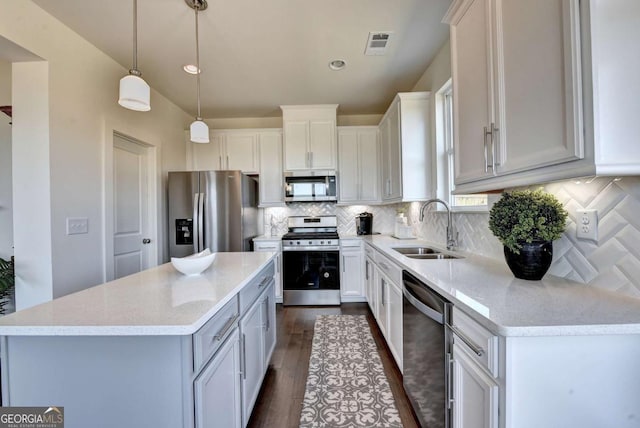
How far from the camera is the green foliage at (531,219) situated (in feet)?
3.86

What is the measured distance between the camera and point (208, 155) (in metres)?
3.99

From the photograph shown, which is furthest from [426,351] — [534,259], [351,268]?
[351,268]

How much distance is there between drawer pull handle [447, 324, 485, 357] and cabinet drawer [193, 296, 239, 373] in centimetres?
95

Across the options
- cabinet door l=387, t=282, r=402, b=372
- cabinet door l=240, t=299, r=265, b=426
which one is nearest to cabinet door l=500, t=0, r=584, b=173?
cabinet door l=387, t=282, r=402, b=372

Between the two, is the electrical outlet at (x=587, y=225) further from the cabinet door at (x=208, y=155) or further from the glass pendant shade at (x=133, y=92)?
the cabinet door at (x=208, y=155)

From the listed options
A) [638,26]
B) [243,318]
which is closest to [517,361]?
[638,26]

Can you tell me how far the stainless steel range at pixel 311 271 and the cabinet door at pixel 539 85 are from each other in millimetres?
2587

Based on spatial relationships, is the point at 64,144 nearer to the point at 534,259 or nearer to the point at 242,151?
the point at 242,151

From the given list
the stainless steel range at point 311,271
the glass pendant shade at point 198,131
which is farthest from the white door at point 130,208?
the stainless steel range at point 311,271

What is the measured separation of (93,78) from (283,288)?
287 cm

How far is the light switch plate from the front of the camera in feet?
7.04

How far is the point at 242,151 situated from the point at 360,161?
1.69m

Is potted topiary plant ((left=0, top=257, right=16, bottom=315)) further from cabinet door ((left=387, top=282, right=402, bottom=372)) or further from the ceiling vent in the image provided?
the ceiling vent

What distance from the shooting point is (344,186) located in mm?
3916
